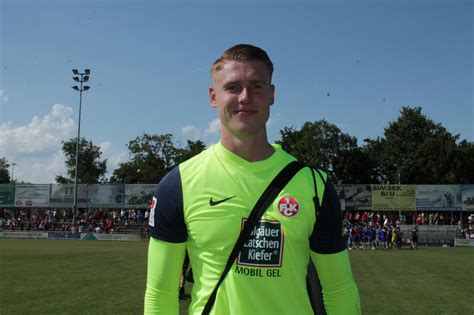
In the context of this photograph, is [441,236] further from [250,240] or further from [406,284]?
[250,240]

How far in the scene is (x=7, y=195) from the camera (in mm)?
57812

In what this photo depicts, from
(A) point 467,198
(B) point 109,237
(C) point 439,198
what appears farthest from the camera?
(C) point 439,198

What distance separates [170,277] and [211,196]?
47 centimetres

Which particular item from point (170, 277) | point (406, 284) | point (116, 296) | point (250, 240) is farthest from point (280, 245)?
point (406, 284)

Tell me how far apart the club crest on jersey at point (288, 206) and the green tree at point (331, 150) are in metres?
89.5

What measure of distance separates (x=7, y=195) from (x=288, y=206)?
61.9 meters

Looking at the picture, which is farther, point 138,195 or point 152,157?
point 152,157

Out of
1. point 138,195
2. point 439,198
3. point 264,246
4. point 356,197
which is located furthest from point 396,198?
point 264,246

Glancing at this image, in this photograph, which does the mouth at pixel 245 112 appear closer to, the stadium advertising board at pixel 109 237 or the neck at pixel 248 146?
the neck at pixel 248 146

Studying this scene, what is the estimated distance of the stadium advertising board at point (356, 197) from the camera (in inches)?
2095

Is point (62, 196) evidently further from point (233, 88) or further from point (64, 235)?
point (233, 88)

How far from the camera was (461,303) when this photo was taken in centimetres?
1212

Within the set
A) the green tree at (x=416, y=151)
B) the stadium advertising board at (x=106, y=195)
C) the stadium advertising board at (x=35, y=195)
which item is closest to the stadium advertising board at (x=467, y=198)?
the green tree at (x=416, y=151)

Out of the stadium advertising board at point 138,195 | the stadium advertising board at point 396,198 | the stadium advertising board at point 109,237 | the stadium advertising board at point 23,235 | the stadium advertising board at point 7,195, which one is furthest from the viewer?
the stadium advertising board at point 7,195
